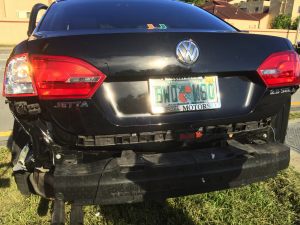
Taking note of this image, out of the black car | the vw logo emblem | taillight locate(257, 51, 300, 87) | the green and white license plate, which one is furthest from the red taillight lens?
taillight locate(257, 51, 300, 87)

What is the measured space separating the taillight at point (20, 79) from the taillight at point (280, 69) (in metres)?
1.42

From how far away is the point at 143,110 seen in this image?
59.6 inches

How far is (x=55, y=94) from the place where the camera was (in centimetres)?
139

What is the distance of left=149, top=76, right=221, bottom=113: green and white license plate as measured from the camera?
1.51 metres

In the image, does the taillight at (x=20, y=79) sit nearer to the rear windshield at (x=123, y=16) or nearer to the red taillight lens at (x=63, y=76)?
the red taillight lens at (x=63, y=76)

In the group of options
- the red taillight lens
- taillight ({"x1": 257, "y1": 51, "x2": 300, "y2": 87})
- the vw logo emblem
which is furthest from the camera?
taillight ({"x1": 257, "y1": 51, "x2": 300, "y2": 87})

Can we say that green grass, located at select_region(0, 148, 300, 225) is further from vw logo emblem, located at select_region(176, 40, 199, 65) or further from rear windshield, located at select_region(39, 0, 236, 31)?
rear windshield, located at select_region(39, 0, 236, 31)

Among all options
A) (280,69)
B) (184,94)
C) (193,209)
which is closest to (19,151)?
(184,94)

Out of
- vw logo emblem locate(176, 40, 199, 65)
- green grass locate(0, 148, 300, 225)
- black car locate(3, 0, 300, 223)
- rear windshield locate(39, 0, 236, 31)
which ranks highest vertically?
rear windshield locate(39, 0, 236, 31)

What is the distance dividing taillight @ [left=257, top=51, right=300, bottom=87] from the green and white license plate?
344 mm

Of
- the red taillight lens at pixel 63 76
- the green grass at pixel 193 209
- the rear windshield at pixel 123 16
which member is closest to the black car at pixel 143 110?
the red taillight lens at pixel 63 76

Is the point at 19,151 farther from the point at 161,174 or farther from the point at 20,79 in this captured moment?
the point at 161,174

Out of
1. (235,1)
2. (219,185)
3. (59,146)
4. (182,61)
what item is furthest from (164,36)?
(235,1)

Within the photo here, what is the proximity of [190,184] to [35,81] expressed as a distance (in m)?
1.11
